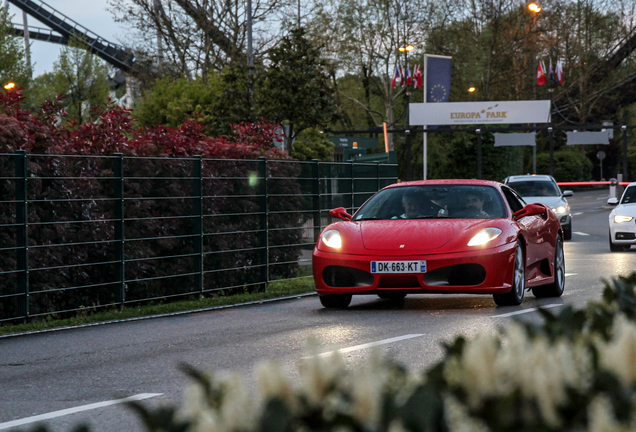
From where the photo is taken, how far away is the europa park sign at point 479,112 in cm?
4659

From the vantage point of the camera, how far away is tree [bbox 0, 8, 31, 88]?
44.3 metres

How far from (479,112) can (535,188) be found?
Answer: 20.8m

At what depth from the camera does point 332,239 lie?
11.1 m

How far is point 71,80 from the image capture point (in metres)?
57.9

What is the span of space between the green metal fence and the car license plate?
2.88 meters

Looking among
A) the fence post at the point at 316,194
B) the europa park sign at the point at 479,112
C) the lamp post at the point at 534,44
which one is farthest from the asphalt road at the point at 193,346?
the lamp post at the point at 534,44

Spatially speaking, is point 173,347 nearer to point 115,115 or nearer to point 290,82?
point 115,115

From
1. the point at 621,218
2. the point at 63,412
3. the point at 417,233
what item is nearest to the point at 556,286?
the point at 417,233

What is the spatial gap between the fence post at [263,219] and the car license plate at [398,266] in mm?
3843

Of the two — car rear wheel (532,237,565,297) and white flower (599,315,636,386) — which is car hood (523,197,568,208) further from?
white flower (599,315,636,386)

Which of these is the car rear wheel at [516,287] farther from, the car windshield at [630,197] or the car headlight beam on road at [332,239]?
the car windshield at [630,197]

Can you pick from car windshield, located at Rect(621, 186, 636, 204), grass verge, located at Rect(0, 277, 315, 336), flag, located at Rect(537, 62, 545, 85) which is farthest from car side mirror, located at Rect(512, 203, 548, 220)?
flag, located at Rect(537, 62, 545, 85)

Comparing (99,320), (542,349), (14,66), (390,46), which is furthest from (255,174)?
(390,46)

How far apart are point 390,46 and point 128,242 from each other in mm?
52473
